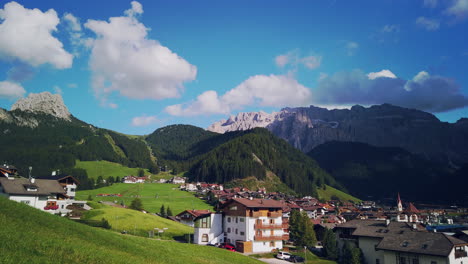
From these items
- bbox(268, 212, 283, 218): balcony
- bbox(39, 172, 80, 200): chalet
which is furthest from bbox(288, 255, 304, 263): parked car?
bbox(39, 172, 80, 200): chalet

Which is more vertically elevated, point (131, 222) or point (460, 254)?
point (131, 222)

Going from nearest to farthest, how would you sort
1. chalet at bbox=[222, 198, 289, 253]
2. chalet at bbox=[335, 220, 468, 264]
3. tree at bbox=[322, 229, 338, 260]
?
chalet at bbox=[335, 220, 468, 264], chalet at bbox=[222, 198, 289, 253], tree at bbox=[322, 229, 338, 260]

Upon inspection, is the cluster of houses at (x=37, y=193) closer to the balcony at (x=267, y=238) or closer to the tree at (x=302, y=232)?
the balcony at (x=267, y=238)

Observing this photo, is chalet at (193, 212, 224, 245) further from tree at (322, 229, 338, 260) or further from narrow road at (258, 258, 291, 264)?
tree at (322, 229, 338, 260)

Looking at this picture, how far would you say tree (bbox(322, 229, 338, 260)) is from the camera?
81125 millimetres

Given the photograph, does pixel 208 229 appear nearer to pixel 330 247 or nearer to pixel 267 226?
pixel 267 226


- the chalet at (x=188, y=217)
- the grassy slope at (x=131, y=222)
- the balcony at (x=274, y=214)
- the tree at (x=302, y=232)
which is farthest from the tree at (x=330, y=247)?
the chalet at (x=188, y=217)

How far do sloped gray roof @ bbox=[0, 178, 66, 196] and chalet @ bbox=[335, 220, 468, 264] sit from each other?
73.8 meters

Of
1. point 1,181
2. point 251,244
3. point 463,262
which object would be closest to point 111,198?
point 1,181

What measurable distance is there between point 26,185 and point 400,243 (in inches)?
3217

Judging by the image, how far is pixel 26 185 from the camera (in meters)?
75.0

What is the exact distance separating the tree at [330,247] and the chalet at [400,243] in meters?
4.41

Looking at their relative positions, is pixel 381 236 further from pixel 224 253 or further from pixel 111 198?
pixel 111 198

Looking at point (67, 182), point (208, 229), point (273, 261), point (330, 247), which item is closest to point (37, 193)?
point (67, 182)
